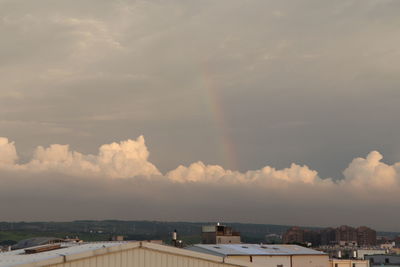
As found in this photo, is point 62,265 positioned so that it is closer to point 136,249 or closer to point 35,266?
point 35,266

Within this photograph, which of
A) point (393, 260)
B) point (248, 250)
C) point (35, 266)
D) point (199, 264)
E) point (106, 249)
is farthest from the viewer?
point (393, 260)

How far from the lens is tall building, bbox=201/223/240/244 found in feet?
356

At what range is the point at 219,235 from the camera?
4294 inches

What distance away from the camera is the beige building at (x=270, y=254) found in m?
81.4

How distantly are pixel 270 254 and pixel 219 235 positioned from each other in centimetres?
2608

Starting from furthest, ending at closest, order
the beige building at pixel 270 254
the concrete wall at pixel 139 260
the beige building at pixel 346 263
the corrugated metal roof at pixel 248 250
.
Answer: the beige building at pixel 346 263 → the corrugated metal roof at pixel 248 250 → the beige building at pixel 270 254 → the concrete wall at pixel 139 260

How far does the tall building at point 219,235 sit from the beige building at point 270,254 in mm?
17809

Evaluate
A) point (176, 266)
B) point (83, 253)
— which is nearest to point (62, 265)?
point (83, 253)

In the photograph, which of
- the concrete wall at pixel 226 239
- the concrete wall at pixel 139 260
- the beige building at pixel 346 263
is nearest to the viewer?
the concrete wall at pixel 139 260

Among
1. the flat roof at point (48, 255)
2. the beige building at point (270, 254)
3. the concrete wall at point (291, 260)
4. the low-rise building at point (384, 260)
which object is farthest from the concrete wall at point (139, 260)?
the low-rise building at point (384, 260)

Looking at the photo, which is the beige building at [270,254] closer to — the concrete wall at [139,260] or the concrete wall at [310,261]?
the concrete wall at [310,261]

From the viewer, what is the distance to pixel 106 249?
3438cm

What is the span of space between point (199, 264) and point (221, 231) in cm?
7388

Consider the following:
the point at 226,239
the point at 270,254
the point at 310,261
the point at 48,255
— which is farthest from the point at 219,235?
the point at 48,255
